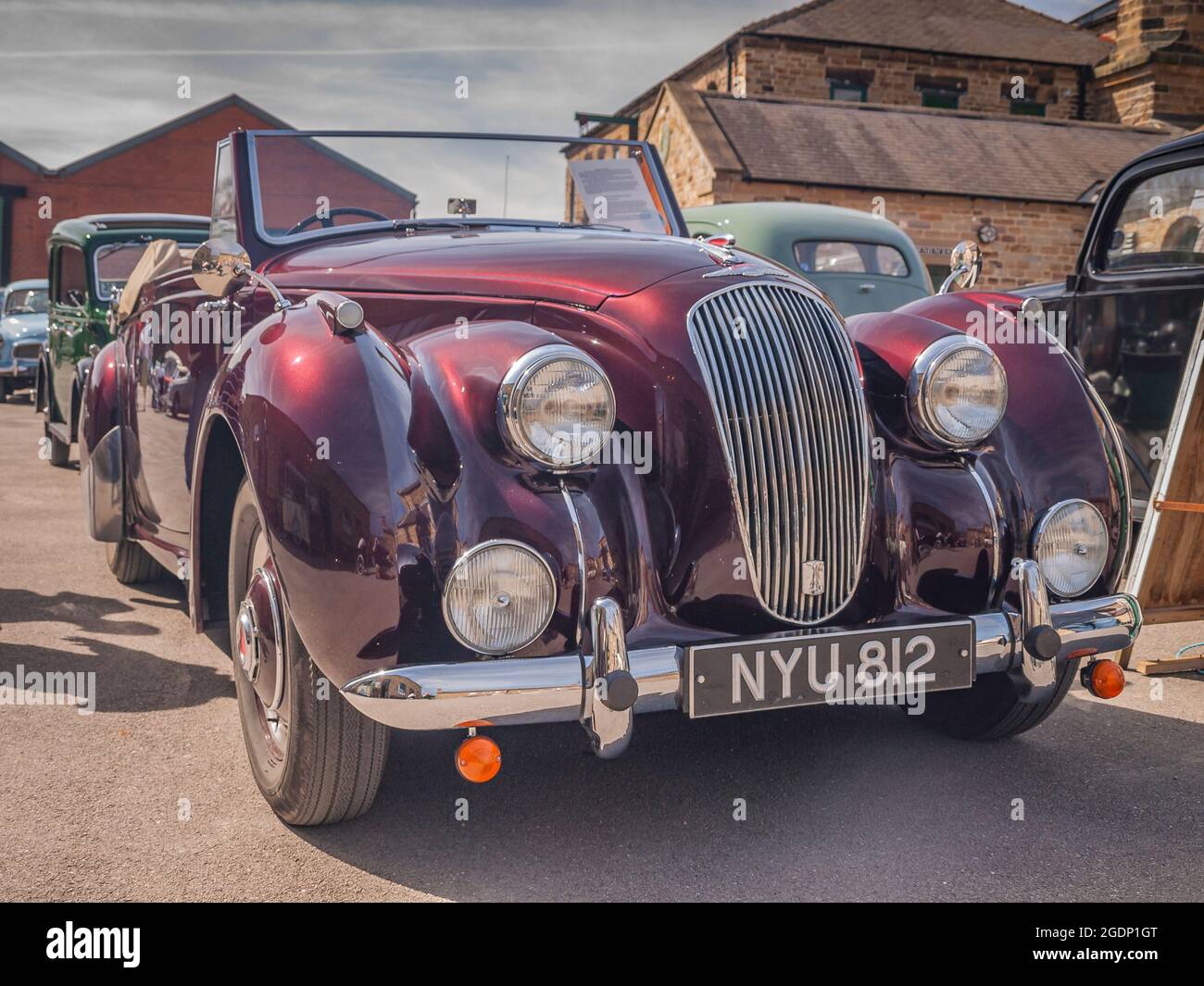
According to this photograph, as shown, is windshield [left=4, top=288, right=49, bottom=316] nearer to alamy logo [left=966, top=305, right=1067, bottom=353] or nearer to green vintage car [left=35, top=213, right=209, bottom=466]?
green vintage car [left=35, top=213, right=209, bottom=466]

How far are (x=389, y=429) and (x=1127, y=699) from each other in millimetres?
2838

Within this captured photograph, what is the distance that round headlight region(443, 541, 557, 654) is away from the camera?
240 centimetres

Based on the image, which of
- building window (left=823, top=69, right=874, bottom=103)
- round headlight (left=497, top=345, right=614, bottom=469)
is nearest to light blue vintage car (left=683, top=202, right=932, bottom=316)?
round headlight (left=497, top=345, right=614, bottom=469)

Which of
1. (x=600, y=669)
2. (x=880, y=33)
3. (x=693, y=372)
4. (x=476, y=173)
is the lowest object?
(x=600, y=669)

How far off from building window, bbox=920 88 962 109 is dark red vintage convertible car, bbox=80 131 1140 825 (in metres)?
26.8

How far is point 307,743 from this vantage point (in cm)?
267

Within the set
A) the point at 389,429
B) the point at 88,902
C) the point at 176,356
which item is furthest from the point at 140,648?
the point at 389,429

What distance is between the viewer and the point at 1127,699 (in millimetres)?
4066

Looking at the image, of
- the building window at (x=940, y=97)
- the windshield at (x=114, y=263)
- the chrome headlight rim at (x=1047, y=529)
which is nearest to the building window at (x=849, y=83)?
the building window at (x=940, y=97)

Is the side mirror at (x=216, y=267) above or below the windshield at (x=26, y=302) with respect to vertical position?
below

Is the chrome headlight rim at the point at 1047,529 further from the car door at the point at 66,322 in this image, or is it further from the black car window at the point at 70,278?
the black car window at the point at 70,278

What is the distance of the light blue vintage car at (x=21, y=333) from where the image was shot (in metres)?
15.9

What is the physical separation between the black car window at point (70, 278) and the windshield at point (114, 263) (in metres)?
0.12
